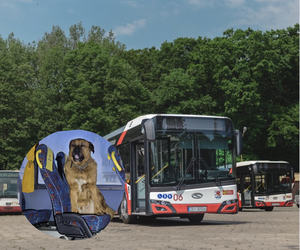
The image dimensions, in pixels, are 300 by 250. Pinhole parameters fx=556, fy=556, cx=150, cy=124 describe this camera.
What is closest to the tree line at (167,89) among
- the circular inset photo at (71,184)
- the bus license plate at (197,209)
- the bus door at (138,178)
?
the bus door at (138,178)

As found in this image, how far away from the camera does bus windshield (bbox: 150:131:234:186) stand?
15805mm

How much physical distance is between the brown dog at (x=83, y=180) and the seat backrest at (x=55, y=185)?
34mm

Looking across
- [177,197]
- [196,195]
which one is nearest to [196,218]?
[196,195]

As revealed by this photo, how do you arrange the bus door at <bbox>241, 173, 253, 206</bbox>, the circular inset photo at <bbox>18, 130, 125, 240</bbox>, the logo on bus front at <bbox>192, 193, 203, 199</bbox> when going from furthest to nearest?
the bus door at <bbox>241, 173, 253, 206</bbox> → the logo on bus front at <bbox>192, 193, 203, 199</bbox> → the circular inset photo at <bbox>18, 130, 125, 240</bbox>

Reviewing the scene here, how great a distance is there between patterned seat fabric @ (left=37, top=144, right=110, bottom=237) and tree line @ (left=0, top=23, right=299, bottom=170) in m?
40.5

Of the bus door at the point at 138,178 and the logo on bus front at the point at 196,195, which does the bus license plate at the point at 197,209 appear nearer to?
the logo on bus front at the point at 196,195

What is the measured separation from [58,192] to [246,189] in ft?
102

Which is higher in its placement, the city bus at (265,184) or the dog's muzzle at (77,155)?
the dog's muzzle at (77,155)

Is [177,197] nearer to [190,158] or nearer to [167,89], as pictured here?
[190,158]

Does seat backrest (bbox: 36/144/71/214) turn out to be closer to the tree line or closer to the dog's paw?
the dog's paw

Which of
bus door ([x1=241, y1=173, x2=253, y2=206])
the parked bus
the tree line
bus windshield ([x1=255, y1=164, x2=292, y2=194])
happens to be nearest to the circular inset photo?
the parked bus

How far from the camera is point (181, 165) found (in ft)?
52.2

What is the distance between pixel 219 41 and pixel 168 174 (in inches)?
1535

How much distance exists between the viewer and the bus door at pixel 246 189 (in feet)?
109
